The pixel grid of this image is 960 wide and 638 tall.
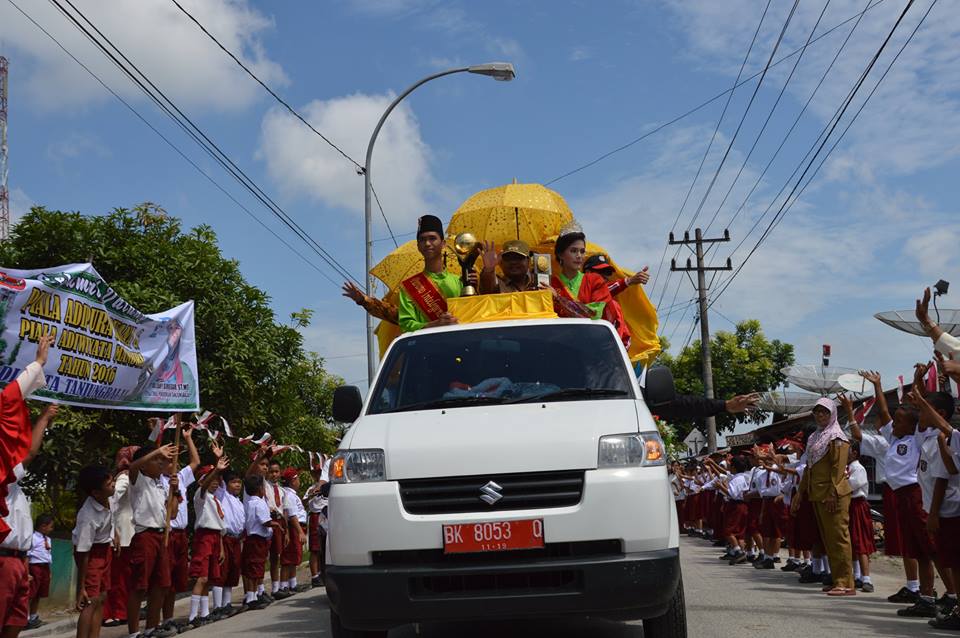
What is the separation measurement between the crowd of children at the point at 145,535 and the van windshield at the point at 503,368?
210cm

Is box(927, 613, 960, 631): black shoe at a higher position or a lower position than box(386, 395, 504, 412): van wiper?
lower

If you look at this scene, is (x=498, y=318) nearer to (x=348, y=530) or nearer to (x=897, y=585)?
(x=348, y=530)

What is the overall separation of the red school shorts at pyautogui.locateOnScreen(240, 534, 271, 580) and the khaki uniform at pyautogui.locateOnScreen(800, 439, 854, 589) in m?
7.04

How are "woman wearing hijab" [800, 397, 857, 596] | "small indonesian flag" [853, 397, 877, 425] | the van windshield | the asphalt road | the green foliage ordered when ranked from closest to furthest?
the van windshield, the asphalt road, "woman wearing hijab" [800, 397, 857, 596], "small indonesian flag" [853, 397, 877, 425], the green foliage

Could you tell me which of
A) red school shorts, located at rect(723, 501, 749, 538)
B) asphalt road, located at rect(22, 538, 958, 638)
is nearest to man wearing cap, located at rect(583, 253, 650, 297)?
asphalt road, located at rect(22, 538, 958, 638)

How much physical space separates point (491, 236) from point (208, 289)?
795 centimetres

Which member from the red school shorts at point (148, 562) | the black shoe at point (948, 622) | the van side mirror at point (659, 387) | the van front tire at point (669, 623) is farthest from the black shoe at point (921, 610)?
the red school shorts at point (148, 562)

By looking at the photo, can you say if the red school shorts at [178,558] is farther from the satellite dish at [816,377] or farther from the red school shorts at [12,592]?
the satellite dish at [816,377]

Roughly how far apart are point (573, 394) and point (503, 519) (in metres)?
1.15

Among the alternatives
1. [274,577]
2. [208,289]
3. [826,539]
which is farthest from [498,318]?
[208,289]

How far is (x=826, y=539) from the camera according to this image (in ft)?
36.9

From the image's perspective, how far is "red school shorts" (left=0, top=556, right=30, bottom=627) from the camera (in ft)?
18.9

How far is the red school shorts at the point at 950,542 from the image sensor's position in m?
8.12

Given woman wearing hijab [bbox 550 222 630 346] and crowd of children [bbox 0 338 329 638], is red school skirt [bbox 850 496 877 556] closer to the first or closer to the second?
woman wearing hijab [bbox 550 222 630 346]
